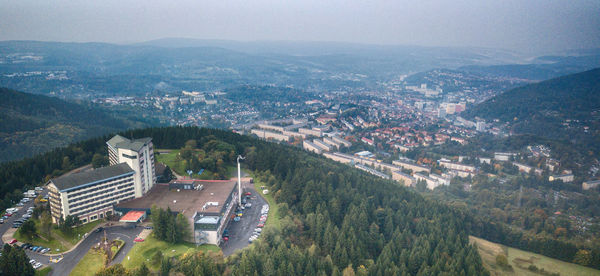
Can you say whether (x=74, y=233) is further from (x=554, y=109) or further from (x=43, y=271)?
(x=554, y=109)

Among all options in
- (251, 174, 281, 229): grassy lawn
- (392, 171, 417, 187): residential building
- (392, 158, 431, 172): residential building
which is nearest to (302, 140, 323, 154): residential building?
(392, 158, 431, 172): residential building

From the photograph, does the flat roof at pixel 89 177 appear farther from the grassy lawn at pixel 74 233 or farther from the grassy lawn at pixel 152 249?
the grassy lawn at pixel 152 249

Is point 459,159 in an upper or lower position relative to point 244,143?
lower

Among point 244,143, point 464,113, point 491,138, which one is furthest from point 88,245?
point 464,113

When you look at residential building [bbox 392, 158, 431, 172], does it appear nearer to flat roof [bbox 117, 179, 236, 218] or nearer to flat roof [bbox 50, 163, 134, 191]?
flat roof [bbox 117, 179, 236, 218]

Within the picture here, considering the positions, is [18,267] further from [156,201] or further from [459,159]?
[459,159]

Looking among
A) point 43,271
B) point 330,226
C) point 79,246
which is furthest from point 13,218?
point 330,226
